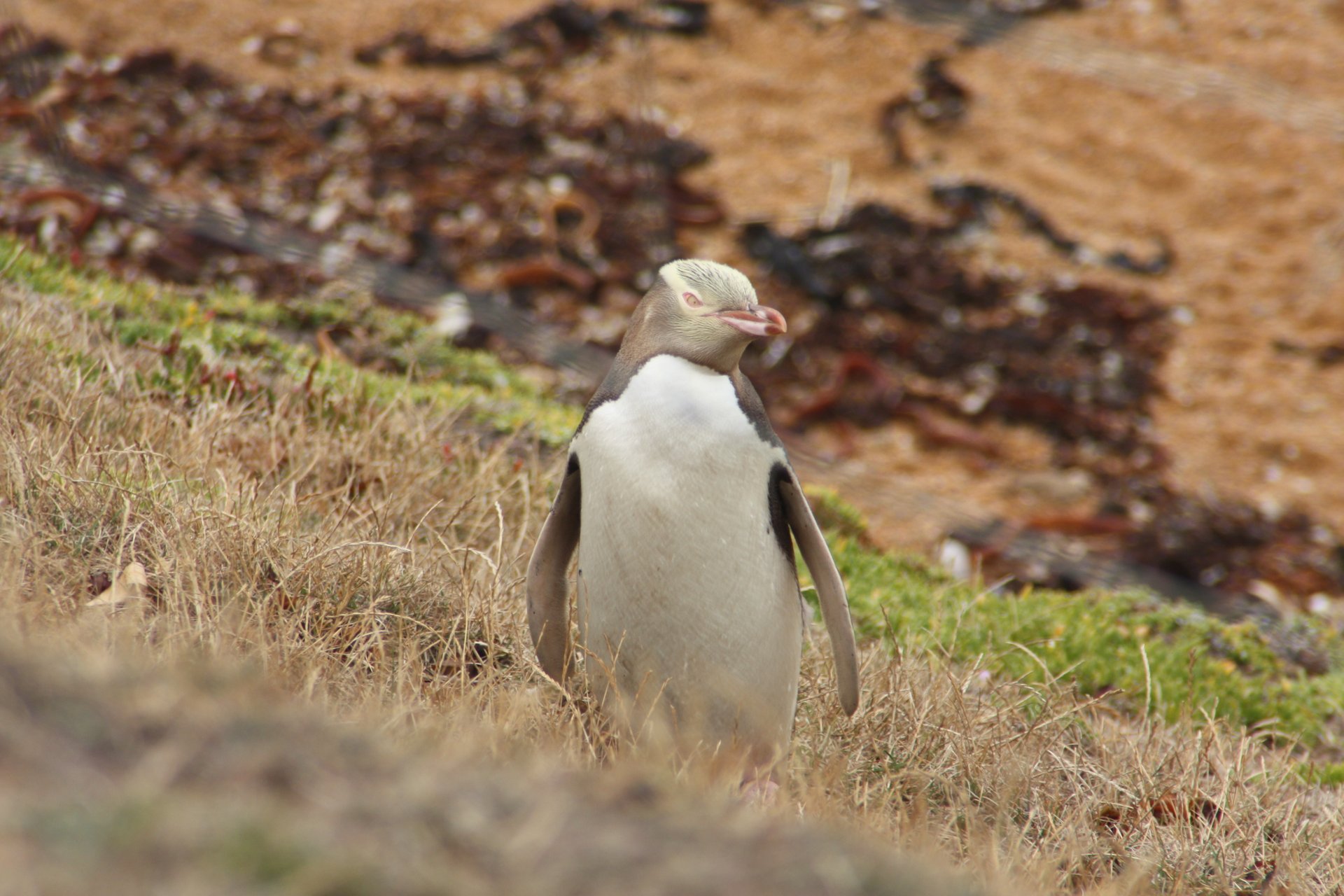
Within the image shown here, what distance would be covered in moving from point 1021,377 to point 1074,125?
3527 millimetres

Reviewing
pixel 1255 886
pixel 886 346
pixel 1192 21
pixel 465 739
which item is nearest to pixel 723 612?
pixel 465 739

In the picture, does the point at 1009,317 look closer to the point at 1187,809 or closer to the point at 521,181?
the point at 521,181

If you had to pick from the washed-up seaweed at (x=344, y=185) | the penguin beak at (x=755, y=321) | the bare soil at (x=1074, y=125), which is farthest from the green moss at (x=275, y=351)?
the bare soil at (x=1074, y=125)

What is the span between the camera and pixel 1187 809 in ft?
11.3

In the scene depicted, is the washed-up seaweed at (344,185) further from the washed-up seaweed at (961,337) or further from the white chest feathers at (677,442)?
the white chest feathers at (677,442)

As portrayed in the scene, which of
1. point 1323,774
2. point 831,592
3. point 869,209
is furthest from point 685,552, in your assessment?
point 869,209

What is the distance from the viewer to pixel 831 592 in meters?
3.36

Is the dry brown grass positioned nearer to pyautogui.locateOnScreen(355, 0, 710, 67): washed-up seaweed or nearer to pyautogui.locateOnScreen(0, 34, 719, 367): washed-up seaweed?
pyautogui.locateOnScreen(0, 34, 719, 367): washed-up seaweed

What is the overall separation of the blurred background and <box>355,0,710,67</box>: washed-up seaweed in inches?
1.8

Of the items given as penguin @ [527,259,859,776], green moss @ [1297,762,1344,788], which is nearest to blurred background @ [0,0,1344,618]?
green moss @ [1297,762,1344,788]

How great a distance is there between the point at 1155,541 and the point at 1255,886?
485 cm

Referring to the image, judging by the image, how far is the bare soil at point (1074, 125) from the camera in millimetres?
9820

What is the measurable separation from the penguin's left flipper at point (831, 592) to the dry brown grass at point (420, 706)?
234 mm

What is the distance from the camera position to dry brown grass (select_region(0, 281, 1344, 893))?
127 centimetres
